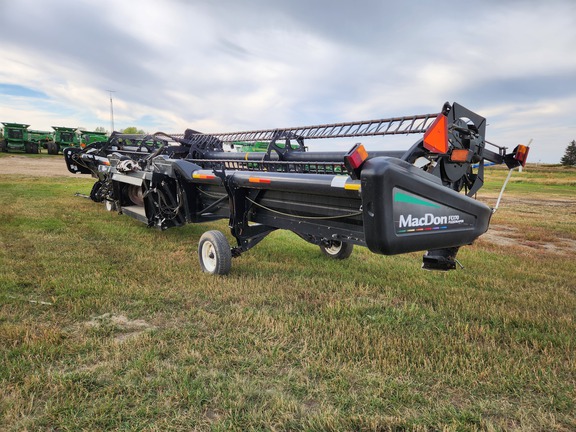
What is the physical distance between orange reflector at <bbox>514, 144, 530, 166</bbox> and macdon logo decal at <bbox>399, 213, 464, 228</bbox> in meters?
1.03

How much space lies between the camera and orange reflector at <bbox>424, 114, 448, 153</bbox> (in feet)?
10.4

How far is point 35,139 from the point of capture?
32.5 m

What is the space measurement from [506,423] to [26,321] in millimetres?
3423

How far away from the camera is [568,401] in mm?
2312

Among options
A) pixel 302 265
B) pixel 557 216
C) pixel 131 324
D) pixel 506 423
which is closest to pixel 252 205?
pixel 302 265

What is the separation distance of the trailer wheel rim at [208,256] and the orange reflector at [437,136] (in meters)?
2.73

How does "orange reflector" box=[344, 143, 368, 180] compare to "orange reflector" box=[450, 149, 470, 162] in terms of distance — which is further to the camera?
"orange reflector" box=[450, 149, 470, 162]

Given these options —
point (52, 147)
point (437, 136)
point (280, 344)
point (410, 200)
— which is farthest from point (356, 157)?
point (52, 147)

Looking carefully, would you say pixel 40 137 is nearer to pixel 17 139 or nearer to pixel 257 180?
→ pixel 17 139

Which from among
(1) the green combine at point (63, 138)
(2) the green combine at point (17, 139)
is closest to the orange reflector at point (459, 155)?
(1) the green combine at point (63, 138)

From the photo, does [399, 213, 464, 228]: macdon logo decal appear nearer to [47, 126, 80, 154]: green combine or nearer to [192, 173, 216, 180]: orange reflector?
[192, 173, 216, 180]: orange reflector

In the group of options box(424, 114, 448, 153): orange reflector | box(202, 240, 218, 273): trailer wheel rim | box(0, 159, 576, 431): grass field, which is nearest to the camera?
box(0, 159, 576, 431): grass field

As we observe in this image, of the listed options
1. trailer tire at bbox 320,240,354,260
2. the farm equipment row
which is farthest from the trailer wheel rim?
the farm equipment row

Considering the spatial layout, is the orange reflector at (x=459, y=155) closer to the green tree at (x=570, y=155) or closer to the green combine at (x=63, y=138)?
the green combine at (x=63, y=138)
